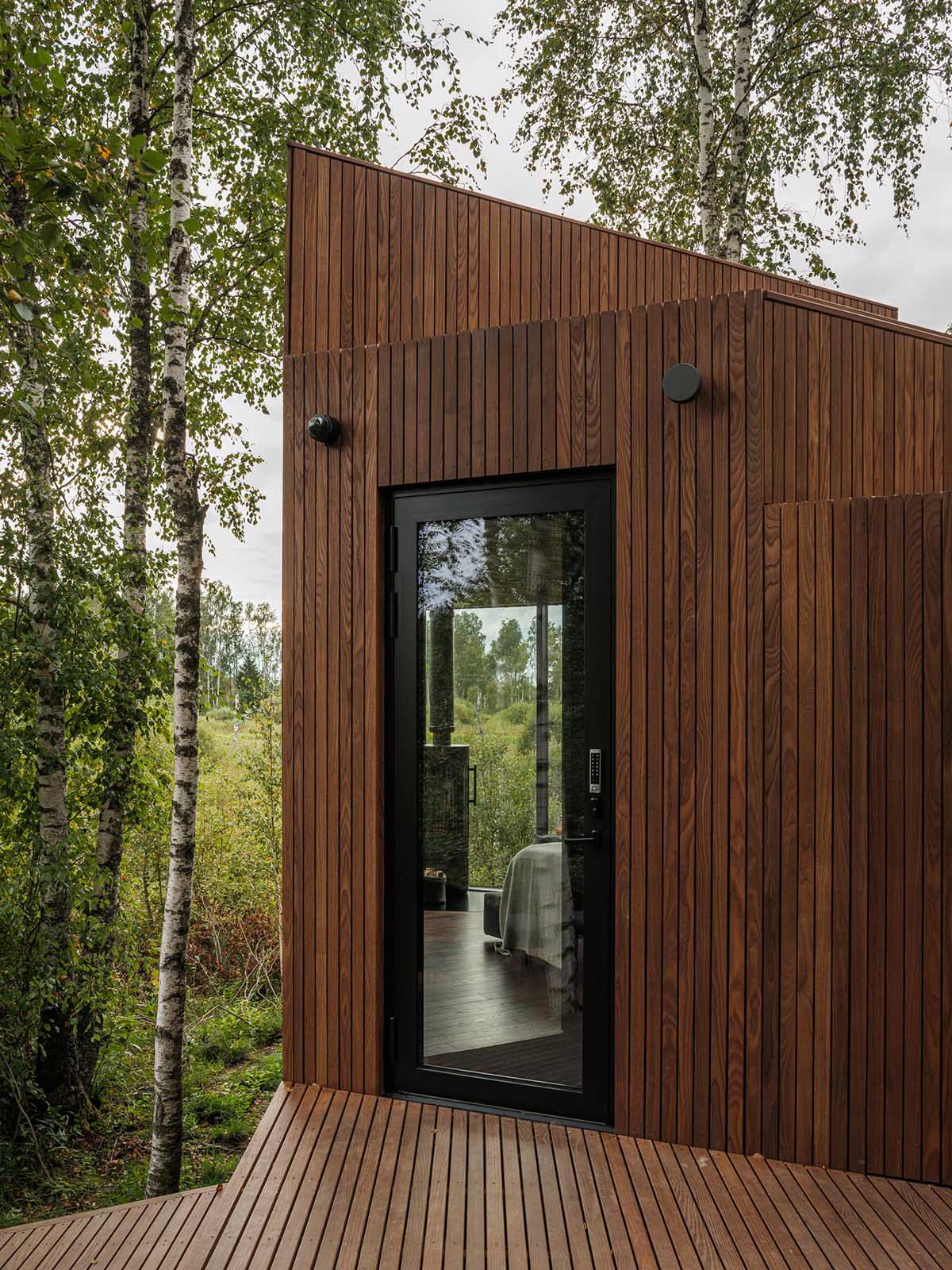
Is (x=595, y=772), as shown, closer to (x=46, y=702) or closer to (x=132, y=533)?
(x=46, y=702)

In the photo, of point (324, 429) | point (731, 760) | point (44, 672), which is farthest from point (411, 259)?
point (44, 672)

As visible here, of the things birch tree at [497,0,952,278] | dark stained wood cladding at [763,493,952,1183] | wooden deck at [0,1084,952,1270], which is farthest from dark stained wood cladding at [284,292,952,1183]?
birch tree at [497,0,952,278]

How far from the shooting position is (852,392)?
281 centimetres

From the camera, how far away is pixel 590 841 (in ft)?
9.53

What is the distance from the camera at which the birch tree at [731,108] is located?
7730 millimetres

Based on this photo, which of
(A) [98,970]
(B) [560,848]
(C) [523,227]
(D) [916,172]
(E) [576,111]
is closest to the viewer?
(B) [560,848]

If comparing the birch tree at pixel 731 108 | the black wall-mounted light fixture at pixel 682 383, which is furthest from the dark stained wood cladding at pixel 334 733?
the birch tree at pixel 731 108

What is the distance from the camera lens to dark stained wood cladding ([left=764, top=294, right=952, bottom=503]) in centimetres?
A: 275

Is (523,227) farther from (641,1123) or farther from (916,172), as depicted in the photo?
(916,172)

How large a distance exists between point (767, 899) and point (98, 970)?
3.93 meters

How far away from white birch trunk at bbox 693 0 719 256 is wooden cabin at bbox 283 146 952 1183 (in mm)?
4565

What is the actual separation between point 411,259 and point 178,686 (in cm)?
248

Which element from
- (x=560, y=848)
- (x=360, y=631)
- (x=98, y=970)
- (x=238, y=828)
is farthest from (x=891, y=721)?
(x=238, y=828)

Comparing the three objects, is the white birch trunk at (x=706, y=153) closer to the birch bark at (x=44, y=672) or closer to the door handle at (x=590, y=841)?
the birch bark at (x=44, y=672)
